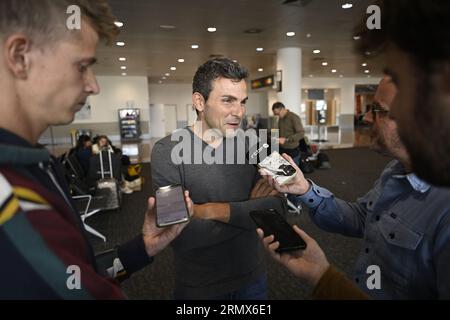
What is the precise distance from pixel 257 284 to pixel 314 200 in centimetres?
51

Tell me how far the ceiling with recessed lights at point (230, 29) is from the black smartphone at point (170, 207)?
8.03 feet

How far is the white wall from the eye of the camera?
14688mm

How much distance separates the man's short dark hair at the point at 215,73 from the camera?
1.43m

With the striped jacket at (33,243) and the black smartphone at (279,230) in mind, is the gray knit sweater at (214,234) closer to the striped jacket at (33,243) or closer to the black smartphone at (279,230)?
the black smartphone at (279,230)

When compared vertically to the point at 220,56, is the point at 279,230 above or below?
below

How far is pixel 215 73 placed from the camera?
144cm

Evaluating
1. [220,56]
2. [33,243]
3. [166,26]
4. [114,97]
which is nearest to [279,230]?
[33,243]

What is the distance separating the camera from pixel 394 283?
935 millimetres

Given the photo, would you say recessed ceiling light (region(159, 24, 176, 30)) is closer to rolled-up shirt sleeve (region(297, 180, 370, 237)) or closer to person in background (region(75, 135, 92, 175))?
person in background (region(75, 135, 92, 175))

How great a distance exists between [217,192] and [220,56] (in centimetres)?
183

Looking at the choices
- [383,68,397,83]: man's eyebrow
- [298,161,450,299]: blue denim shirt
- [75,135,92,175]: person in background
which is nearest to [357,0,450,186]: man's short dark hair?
[383,68,397,83]: man's eyebrow

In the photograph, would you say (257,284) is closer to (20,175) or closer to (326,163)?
(20,175)

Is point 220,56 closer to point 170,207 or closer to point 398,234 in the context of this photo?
point 170,207

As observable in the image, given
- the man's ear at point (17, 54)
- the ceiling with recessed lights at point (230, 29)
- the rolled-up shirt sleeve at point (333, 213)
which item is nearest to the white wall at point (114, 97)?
the ceiling with recessed lights at point (230, 29)
